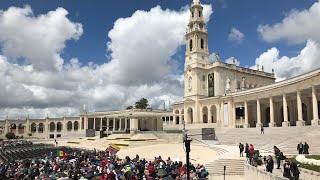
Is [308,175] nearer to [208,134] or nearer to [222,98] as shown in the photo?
[208,134]

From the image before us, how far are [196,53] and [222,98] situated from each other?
44.3 ft

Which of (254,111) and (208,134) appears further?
(254,111)

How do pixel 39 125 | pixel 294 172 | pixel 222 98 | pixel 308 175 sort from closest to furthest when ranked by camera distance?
pixel 294 172
pixel 308 175
pixel 222 98
pixel 39 125

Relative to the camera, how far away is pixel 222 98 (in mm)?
58344

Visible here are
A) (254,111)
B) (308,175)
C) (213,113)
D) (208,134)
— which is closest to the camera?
(308,175)

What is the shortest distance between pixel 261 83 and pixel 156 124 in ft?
94.6

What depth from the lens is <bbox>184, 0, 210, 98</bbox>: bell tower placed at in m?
67.0

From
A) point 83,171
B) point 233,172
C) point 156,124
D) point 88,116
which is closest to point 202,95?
point 156,124

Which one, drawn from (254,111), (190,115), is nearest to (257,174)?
(254,111)

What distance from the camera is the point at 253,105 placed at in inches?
2219

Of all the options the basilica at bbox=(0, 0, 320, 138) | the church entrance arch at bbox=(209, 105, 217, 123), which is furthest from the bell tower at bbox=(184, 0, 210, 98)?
the church entrance arch at bbox=(209, 105, 217, 123)

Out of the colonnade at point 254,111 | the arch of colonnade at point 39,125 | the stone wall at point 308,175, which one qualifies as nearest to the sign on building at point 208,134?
the colonnade at point 254,111

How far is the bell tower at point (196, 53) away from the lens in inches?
2638

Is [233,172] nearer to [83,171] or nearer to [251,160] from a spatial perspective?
[251,160]
